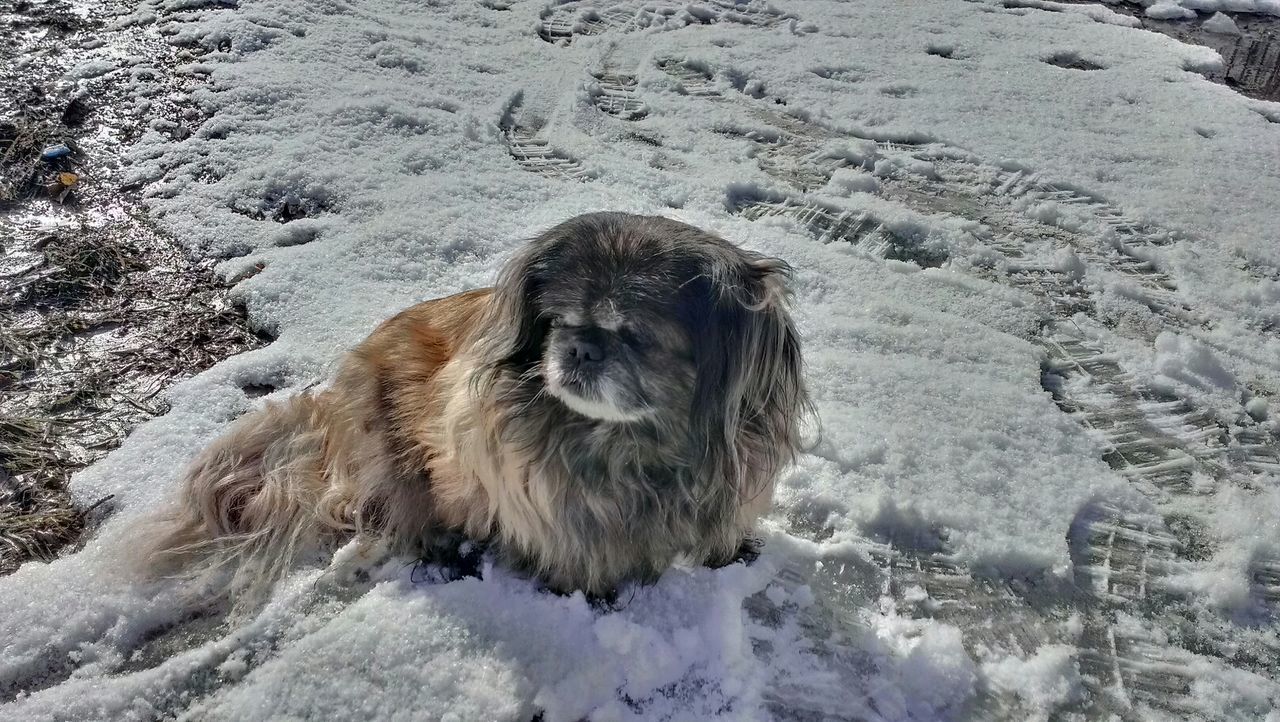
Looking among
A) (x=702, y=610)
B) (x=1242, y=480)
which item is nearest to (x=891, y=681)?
(x=702, y=610)

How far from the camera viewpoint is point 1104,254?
143 inches

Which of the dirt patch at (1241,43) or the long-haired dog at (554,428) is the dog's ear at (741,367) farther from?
the dirt patch at (1241,43)

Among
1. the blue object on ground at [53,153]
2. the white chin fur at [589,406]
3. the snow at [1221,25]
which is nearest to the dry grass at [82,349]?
the blue object on ground at [53,153]

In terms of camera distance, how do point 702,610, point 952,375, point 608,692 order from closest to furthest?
point 608,692
point 702,610
point 952,375

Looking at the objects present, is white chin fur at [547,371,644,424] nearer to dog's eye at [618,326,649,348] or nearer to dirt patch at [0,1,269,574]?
dog's eye at [618,326,649,348]

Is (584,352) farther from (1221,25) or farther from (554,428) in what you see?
(1221,25)

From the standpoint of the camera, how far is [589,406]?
1812 millimetres

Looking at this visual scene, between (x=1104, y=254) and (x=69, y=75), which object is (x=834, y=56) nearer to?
(x=1104, y=254)

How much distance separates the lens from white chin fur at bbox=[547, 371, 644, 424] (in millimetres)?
1799

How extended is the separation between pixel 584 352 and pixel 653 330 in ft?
0.58

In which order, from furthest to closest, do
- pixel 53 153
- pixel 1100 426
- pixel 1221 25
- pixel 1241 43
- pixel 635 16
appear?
pixel 1221 25, pixel 1241 43, pixel 635 16, pixel 53 153, pixel 1100 426

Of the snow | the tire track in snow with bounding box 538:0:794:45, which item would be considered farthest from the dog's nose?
the snow

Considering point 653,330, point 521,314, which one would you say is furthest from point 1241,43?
point 521,314

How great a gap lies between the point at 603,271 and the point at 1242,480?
7.76ft
